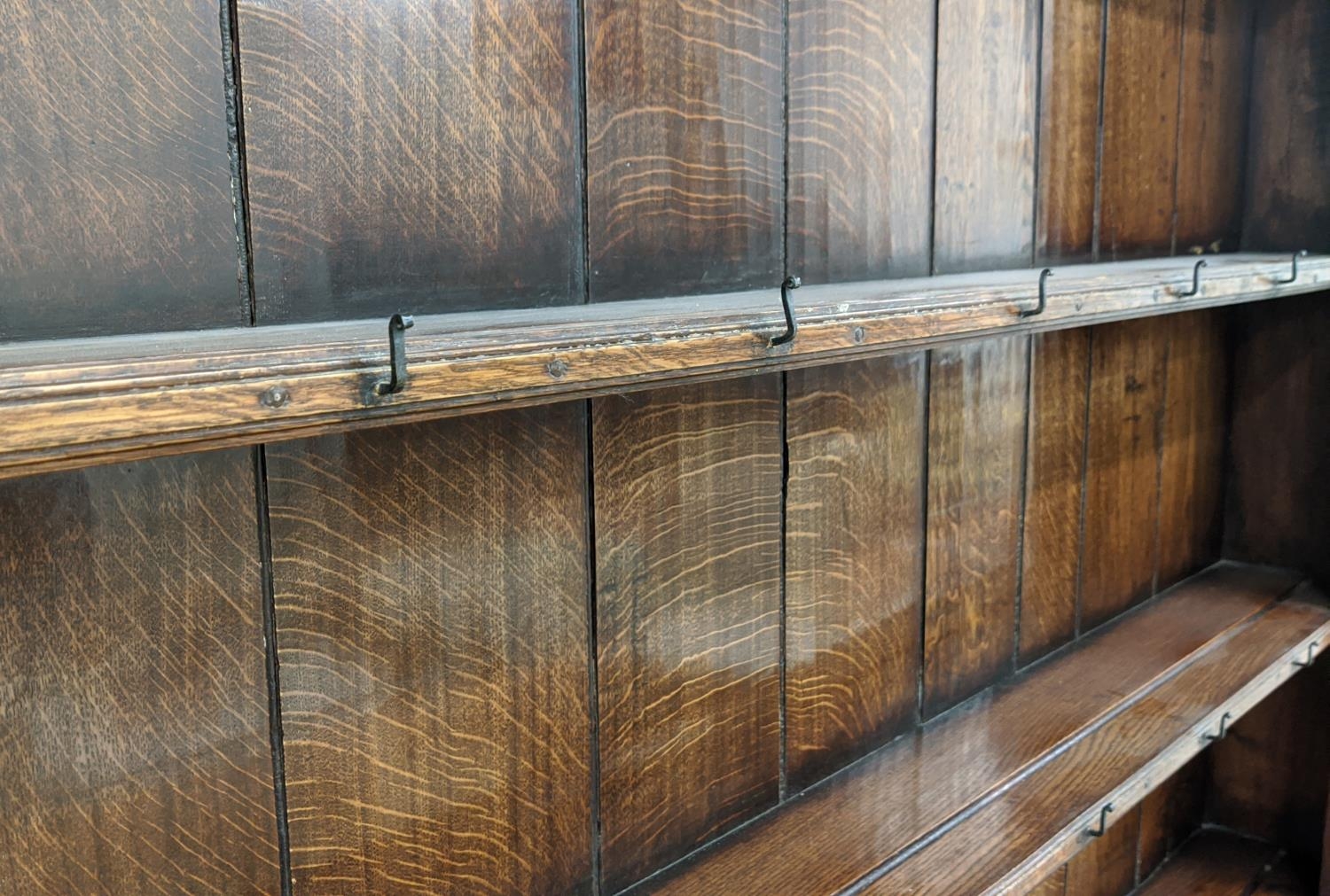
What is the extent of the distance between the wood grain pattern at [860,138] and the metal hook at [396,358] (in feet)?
1.85

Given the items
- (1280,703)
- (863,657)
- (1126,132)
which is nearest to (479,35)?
(863,657)

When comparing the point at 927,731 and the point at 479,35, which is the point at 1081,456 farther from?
the point at 479,35

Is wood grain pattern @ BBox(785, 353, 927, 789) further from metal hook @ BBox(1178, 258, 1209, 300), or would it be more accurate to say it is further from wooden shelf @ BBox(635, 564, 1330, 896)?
metal hook @ BBox(1178, 258, 1209, 300)

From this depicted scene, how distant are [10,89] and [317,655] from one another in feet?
1.25

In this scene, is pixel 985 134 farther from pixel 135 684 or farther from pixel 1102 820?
pixel 135 684

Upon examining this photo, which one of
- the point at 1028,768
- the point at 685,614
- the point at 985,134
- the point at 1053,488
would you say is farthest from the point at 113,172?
the point at 1053,488

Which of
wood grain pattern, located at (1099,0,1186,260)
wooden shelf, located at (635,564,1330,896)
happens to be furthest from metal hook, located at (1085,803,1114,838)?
wood grain pattern, located at (1099,0,1186,260)

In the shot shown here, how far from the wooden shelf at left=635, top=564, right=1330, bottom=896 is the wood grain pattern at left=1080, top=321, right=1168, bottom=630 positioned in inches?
2.4

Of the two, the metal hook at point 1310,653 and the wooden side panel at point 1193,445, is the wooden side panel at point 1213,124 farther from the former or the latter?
the metal hook at point 1310,653

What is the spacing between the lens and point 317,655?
0.79 metres

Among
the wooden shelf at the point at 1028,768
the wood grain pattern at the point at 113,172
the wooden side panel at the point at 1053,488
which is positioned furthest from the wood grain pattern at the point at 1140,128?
the wood grain pattern at the point at 113,172

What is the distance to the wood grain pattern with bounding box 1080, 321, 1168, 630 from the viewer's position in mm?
1622

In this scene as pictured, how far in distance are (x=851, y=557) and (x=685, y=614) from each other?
0.25 m

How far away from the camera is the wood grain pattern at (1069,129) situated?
55.8 inches
